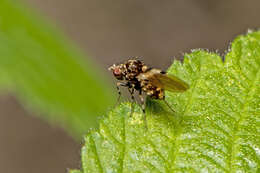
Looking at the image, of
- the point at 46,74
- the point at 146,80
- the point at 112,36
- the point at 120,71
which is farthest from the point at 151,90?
the point at 112,36

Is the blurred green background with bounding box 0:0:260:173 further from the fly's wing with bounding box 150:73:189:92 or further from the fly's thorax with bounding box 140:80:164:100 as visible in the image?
the fly's wing with bounding box 150:73:189:92

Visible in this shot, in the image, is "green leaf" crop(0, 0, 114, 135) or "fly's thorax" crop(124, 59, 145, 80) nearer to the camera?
"fly's thorax" crop(124, 59, 145, 80)

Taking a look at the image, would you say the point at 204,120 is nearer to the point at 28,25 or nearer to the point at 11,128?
the point at 28,25

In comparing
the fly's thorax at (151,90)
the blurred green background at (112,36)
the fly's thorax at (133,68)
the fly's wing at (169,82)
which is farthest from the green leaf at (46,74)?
the blurred green background at (112,36)

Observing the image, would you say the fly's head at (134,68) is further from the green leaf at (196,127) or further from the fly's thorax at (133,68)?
the green leaf at (196,127)

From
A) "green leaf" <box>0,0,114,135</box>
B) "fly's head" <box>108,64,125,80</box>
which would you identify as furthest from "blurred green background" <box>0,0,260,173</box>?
"fly's head" <box>108,64,125,80</box>

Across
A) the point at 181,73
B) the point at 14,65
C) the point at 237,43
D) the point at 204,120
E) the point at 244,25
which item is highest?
the point at 244,25

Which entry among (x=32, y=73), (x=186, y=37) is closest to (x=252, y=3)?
(x=186, y=37)
